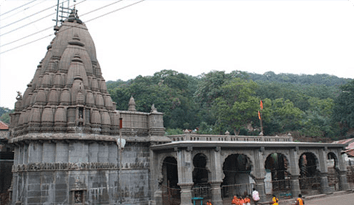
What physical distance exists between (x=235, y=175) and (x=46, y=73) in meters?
18.3

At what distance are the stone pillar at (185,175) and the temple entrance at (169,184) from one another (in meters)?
1.01

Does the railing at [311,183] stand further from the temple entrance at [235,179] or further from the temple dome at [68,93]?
the temple dome at [68,93]

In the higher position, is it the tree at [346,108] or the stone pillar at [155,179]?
the tree at [346,108]

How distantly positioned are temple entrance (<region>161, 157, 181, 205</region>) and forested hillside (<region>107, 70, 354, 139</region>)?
864 inches

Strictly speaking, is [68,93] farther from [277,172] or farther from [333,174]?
[333,174]

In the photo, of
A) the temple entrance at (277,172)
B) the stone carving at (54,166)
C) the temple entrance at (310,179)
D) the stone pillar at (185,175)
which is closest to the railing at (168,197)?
the stone pillar at (185,175)

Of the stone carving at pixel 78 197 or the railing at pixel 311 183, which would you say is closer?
the stone carving at pixel 78 197

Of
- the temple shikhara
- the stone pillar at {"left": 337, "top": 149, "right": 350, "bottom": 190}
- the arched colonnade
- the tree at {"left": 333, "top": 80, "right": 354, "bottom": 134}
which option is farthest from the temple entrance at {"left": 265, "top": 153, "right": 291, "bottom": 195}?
the tree at {"left": 333, "top": 80, "right": 354, "bottom": 134}

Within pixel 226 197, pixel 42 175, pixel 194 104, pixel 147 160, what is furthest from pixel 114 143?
pixel 194 104

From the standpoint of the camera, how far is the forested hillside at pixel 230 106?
1855 inches

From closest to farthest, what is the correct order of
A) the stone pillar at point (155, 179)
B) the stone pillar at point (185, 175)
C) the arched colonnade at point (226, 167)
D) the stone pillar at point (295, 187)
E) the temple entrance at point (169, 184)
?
the stone pillar at point (185, 175), the arched colonnade at point (226, 167), the stone pillar at point (155, 179), the temple entrance at point (169, 184), the stone pillar at point (295, 187)

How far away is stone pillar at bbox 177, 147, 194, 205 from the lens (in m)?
19.4

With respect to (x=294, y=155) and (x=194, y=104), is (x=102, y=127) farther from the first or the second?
(x=194, y=104)

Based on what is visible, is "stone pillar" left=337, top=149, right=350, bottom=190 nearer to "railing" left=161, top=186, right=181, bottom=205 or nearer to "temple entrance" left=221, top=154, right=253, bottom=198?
"temple entrance" left=221, top=154, right=253, bottom=198
